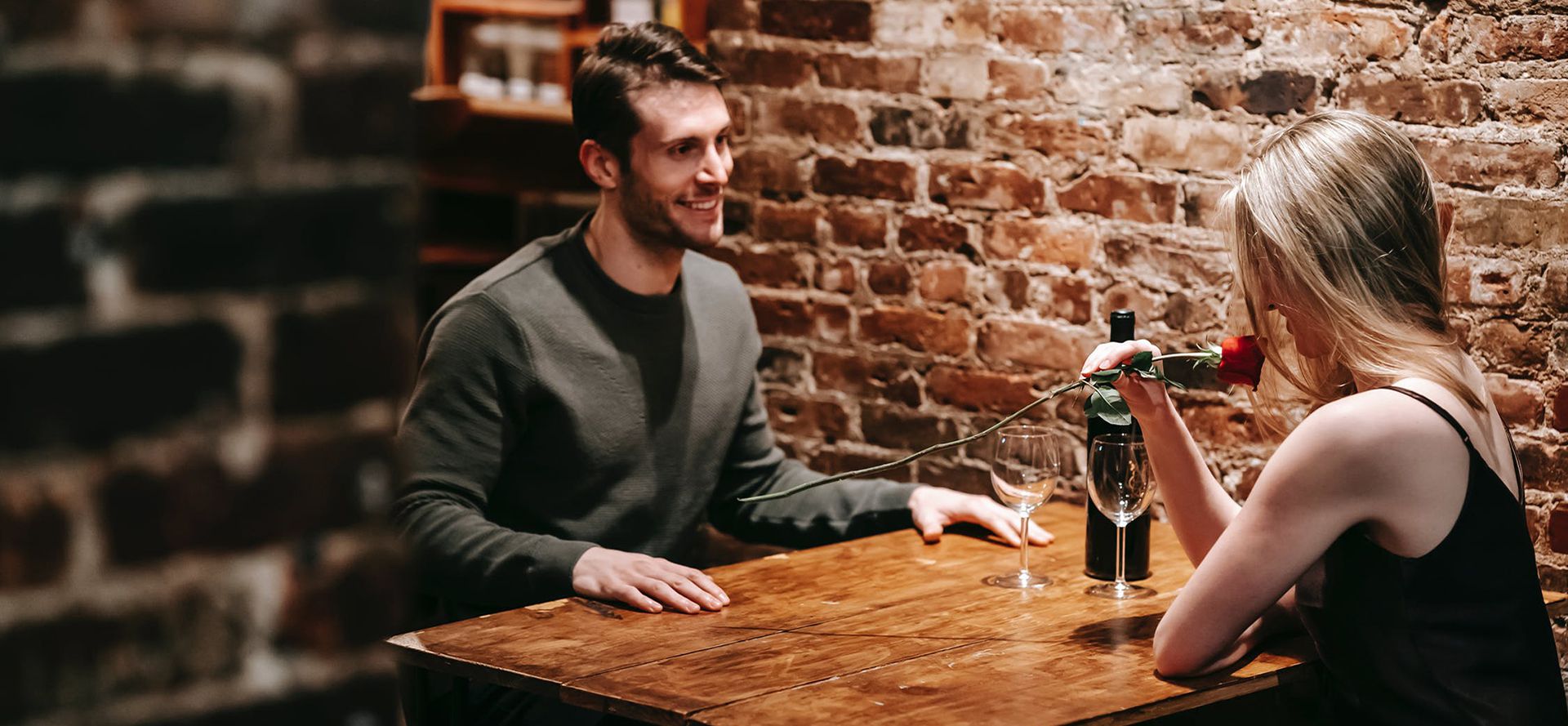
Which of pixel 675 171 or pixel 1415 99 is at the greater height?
pixel 1415 99

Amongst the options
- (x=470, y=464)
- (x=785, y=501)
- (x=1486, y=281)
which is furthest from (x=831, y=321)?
(x=1486, y=281)

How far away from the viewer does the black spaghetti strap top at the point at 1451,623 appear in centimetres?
173

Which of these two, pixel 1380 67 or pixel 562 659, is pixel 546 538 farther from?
pixel 1380 67

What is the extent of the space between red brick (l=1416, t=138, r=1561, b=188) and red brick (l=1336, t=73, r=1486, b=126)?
0.13 feet

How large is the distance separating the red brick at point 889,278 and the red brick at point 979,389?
18cm

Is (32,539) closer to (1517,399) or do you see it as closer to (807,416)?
(1517,399)

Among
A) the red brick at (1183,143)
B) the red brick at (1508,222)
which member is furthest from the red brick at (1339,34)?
the red brick at (1508,222)

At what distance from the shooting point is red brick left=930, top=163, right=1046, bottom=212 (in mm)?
2867

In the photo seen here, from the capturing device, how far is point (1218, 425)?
2689 mm

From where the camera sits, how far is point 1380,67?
2465mm

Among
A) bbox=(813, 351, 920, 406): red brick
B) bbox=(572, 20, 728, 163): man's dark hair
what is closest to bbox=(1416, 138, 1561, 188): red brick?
bbox=(813, 351, 920, 406): red brick

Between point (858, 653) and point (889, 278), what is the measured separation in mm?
1334

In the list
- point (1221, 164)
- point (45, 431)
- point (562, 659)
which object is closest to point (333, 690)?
point (45, 431)

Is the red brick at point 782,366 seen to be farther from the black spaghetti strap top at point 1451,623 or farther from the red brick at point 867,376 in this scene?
the black spaghetti strap top at point 1451,623
